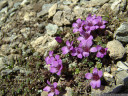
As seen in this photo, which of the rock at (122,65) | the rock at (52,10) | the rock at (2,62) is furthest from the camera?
the rock at (52,10)

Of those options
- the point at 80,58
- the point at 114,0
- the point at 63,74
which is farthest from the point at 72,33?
the point at 114,0

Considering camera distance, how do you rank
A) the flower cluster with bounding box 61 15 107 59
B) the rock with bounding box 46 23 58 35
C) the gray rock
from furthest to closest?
the rock with bounding box 46 23 58 35, the gray rock, the flower cluster with bounding box 61 15 107 59

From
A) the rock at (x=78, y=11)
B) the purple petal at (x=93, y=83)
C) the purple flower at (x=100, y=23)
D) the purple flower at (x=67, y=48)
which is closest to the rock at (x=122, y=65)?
the purple petal at (x=93, y=83)

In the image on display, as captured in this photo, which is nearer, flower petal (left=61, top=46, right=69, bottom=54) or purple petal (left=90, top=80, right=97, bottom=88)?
purple petal (left=90, top=80, right=97, bottom=88)

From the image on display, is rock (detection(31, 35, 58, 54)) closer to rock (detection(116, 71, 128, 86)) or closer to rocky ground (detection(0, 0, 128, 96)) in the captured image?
rocky ground (detection(0, 0, 128, 96))

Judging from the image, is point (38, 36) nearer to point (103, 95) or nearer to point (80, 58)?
point (80, 58)

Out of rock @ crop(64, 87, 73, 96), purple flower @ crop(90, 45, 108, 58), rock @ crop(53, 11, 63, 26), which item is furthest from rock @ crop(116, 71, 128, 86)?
rock @ crop(53, 11, 63, 26)

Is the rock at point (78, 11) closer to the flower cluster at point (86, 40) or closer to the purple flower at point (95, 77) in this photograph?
the flower cluster at point (86, 40)

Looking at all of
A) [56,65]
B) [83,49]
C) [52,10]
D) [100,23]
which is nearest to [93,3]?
[100,23]

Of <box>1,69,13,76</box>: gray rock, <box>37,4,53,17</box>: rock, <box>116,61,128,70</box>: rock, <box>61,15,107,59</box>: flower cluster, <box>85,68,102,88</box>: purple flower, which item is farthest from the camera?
<box>37,4,53,17</box>: rock
